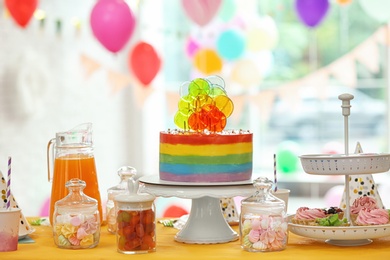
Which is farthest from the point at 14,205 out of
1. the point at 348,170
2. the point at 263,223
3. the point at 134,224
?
the point at 348,170

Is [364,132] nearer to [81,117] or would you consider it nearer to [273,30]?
[273,30]

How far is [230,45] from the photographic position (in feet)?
16.7

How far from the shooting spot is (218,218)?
202 centimetres

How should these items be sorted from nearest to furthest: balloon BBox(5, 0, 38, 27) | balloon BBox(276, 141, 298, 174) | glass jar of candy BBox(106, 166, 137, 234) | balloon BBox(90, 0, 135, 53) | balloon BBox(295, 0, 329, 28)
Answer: glass jar of candy BBox(106, 166, 137, 234) < balloon BBox(5, 0, 38, 27) < balloon BBox(90, 0, 135, 53) < balloon BBox(295, 0, 329, 28) < balloon BBox(276, 141, 298, 174)

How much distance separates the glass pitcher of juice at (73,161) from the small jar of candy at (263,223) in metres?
0.47

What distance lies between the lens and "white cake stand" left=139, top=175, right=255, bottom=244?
6.23ft

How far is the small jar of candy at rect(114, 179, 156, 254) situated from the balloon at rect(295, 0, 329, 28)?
2652mm

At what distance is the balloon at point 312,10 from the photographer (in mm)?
4285

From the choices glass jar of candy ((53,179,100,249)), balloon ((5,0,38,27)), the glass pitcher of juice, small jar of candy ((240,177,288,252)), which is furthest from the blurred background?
small jar of candy ((240,177,288,252))

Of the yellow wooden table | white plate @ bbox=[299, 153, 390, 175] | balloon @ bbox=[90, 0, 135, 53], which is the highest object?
balloon @ bbox=[90, 0, 135, 53]

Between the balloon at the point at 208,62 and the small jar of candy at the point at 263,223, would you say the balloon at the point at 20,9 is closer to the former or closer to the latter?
the balloon at the point at 208,62

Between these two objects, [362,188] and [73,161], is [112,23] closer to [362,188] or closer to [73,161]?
[73,161]

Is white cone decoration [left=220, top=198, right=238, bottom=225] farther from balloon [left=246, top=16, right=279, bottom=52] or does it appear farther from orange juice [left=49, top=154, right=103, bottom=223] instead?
balloon [left=246, top=16, right=279, bottom=52]

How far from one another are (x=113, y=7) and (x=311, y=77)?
2.19m
